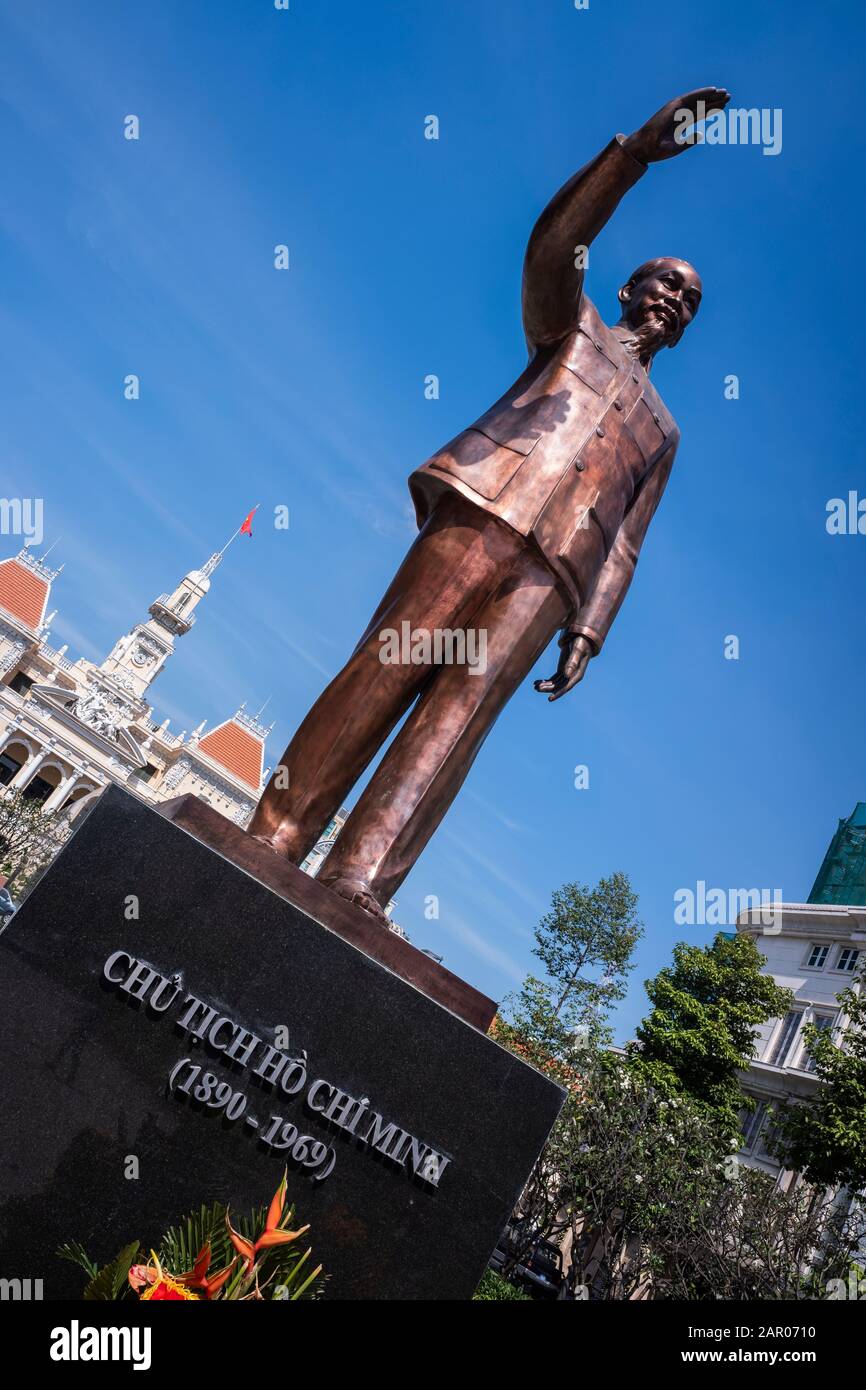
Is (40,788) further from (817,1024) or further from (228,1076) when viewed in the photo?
(228,1076)

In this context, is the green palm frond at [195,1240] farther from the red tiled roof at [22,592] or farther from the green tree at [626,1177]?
the red tiled roof at [22,592]

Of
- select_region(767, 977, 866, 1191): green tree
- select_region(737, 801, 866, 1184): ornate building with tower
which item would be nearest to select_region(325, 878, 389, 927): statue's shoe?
select_region(767, 977, 866, 1191): green tree

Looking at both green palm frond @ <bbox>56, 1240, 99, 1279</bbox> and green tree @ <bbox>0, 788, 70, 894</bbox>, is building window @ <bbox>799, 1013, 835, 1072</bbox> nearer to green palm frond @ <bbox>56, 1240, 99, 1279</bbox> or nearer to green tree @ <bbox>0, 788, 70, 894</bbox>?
green tree @ <bbox>0, 788, 70, 894</bbox>

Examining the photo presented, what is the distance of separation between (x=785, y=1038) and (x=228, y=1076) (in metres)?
33.7

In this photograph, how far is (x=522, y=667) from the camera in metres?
4.32

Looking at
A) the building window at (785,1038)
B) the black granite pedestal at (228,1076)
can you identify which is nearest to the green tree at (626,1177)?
the building window at (785,1038)

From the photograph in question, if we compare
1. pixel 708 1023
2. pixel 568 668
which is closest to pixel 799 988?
pixel 708 1023

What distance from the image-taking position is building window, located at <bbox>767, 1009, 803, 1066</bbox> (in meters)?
32.5

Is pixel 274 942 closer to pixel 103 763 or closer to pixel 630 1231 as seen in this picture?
pixel 630 1231

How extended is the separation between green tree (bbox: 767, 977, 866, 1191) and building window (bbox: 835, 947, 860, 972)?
13912 mm

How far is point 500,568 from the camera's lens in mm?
4203

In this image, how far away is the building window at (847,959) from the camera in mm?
32125

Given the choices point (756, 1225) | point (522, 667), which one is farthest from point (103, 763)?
point (522, 667)
